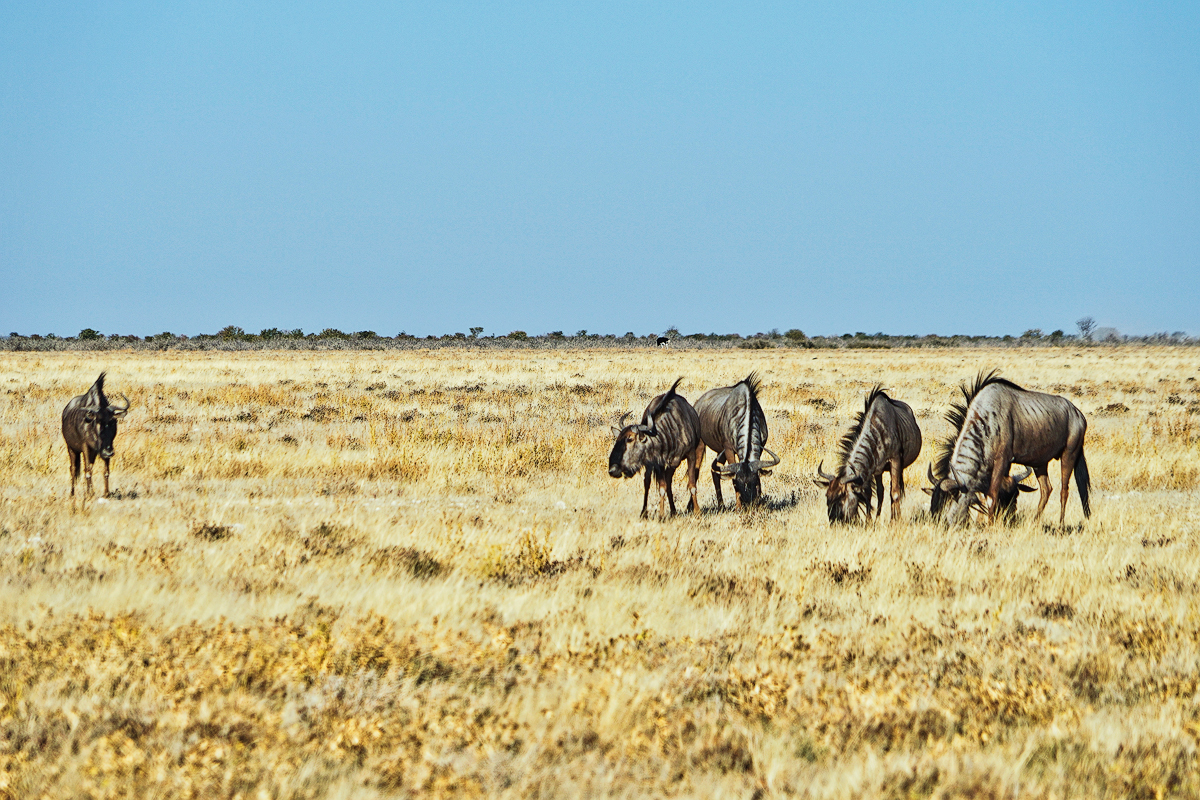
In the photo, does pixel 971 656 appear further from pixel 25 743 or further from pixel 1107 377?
pixel 1107 377

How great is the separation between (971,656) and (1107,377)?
122ft

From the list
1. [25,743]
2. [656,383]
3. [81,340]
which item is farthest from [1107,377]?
[81,340]

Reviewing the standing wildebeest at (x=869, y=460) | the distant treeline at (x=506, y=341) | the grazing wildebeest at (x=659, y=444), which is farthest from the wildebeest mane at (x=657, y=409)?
the distant treeline at (x=506, y=341)

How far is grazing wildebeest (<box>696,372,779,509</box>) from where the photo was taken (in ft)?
35.1

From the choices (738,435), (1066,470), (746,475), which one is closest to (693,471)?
(738,435)

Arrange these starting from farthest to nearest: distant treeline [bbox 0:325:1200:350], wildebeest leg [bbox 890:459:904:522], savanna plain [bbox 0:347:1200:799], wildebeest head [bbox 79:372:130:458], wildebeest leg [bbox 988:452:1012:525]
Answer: distant treeline [bbox 0:325:1200:350] → wildebeest head [bbox 79:372:130:458] → wildebeest leg [bbox 890:459:904:522] → wildebeest leg [bbox 988:452:1012:525] → savanna plain [bbox 0:347:1200:799]

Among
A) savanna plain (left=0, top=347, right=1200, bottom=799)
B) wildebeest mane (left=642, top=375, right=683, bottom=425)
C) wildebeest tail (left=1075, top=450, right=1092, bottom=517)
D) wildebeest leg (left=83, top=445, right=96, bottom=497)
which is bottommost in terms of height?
savanna plain (left=0, top=347, right=1200, bottom=799)

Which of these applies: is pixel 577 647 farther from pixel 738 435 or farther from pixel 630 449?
pixel 738 435

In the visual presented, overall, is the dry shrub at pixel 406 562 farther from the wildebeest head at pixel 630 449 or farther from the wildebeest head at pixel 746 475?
the wildebeest head at pixel 746 475

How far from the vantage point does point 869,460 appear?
10.4m

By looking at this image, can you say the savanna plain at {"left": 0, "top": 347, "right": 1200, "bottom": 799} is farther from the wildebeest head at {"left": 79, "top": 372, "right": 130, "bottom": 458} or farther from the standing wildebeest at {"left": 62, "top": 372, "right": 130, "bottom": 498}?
the wildebeest head at {"left": 79, "top": 372, "right": 130, "bottom": 458}

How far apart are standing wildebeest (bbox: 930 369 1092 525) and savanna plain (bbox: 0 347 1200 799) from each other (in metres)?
0.47

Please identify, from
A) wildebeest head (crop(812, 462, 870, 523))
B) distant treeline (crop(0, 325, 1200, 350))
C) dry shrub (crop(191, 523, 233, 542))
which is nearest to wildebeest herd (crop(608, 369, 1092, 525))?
wildebeest head (crop(812, 462, 870, 523))

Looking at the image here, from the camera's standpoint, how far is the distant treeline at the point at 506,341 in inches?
3036
